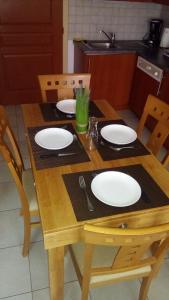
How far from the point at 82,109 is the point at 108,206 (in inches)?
23.2

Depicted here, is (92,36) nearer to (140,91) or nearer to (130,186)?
(140,91)

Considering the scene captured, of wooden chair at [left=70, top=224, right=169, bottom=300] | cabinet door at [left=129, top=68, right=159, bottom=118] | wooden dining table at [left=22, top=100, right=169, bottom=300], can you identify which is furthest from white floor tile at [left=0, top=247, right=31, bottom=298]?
cabinet door at [left=129, top=68, right=159, bottom=118]

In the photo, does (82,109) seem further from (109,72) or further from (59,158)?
(109,72)

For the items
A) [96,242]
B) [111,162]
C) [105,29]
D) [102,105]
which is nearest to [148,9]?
[105,29]

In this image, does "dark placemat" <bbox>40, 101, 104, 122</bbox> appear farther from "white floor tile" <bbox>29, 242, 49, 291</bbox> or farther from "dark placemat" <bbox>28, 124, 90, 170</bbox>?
"white floor tile" <bbox>29, 242, 49, 291</bbox>

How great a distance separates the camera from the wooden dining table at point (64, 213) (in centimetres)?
96

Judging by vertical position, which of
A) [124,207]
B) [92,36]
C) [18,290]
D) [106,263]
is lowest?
[18,290]

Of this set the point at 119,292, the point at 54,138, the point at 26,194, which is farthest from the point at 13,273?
the point at 54,138

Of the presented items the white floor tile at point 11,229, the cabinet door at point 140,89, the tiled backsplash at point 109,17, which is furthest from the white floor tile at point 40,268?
the tiled backsplash at point 109,17

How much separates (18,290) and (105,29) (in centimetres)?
296

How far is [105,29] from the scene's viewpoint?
3.19 m

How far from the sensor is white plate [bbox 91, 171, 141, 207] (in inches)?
42.8

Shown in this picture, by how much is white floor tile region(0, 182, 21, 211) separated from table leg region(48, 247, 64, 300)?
874mm

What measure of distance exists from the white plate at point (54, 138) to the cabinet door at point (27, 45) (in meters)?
1.99
